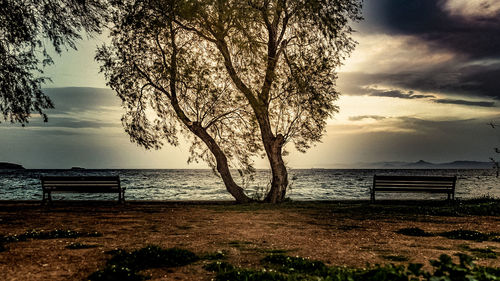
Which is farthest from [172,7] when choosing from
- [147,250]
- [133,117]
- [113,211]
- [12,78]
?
[147,250]

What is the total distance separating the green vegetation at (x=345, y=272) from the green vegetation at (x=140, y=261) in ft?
2.54

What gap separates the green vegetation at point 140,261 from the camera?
624 centimetres

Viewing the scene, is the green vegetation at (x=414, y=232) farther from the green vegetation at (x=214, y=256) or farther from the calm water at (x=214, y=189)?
the calm water at (x=214, y=189)

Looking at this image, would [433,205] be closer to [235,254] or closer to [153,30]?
[235,254]

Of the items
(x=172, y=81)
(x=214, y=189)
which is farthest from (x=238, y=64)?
(x=214, y=189)

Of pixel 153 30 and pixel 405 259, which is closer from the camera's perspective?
pixel 405 259

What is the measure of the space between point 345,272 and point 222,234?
218 inches

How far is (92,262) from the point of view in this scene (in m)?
7.30

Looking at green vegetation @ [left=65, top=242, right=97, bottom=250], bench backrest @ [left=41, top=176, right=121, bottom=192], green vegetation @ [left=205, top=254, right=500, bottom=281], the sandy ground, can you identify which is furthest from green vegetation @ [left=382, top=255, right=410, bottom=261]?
bench backrest @ [left=41, top=176, right=121, bottom=192]

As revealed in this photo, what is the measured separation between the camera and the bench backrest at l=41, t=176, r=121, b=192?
58.1 feet

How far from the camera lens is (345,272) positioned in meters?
5.44

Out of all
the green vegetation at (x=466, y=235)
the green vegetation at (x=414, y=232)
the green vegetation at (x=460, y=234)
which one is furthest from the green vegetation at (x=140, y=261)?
the green vegetation at (x=466, y=235)

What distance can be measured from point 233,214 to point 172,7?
9.11m

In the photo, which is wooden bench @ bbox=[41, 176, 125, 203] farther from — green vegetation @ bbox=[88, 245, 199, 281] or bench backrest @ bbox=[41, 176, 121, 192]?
green vegetation @ bbox=[88, 245, 199, 281]
